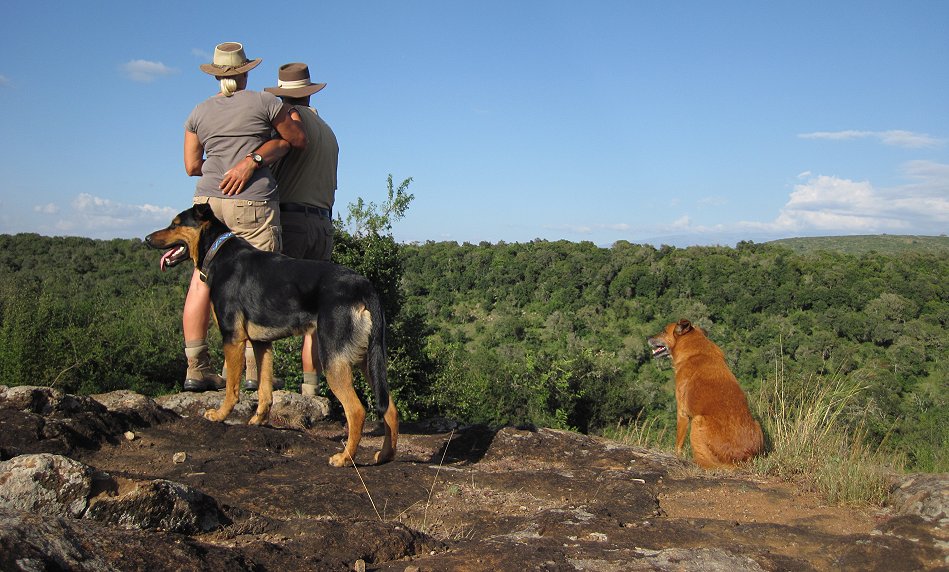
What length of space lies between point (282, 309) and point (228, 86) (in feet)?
5.77

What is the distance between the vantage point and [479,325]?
126ft

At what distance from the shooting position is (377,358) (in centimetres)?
444

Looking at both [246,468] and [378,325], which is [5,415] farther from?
[378,325]

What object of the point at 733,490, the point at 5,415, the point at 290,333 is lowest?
the point at 733,490

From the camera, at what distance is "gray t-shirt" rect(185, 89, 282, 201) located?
5105mm

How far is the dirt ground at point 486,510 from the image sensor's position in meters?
2.72

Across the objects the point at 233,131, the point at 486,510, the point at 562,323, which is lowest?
the point at 562,323

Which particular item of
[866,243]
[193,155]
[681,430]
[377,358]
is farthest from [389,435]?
[866,243]

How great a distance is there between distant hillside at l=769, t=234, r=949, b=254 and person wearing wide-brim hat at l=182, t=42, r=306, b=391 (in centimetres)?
7394

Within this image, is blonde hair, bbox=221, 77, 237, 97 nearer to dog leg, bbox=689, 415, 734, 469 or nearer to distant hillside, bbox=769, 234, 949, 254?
dog leg, bbox=689, 415, 734, 469

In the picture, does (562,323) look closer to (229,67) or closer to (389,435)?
(229,67)

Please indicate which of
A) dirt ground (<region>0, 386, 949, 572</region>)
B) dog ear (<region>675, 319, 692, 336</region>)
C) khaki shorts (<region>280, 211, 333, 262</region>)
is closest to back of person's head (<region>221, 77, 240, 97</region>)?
khaki shorts (<region>280, 211, 333, 262</region>)

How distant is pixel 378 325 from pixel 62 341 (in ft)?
22.5

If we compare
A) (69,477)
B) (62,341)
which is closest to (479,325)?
(62,341)
